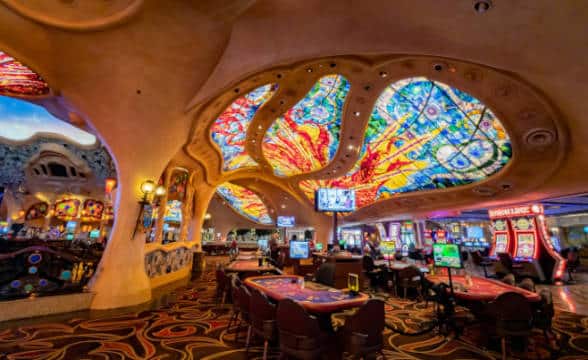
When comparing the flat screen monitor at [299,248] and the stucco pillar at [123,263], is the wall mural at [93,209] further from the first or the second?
the flat screen monitor at [299,248]

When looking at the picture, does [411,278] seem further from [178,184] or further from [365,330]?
[178,184]

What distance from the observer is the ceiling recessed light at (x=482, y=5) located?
249 cm

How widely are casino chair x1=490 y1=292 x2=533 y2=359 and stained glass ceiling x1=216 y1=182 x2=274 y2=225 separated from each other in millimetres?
20696

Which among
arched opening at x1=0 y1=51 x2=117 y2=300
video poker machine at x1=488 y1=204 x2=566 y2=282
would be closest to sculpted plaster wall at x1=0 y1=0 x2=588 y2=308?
video poker machine at x1=488 y1=204 x2=566 y2=282

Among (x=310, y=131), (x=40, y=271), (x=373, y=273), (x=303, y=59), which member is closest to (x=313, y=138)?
(x=310, y=131)

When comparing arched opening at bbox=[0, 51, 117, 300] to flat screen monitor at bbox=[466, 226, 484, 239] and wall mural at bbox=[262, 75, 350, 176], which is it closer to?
wall mural at bbox=[262, 75, 350, 176]

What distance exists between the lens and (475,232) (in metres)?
21.1

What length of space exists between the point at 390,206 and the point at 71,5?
48.9ft

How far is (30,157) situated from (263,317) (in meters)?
17.2

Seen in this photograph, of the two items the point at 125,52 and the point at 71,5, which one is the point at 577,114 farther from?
the point at 71,5

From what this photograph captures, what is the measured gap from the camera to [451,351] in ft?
10.6

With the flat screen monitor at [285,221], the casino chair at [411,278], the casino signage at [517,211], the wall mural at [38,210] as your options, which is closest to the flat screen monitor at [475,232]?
the casino signage at [517,211]

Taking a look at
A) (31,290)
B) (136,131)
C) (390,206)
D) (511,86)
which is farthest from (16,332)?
(390,206)

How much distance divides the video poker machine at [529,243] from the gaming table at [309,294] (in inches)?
366
